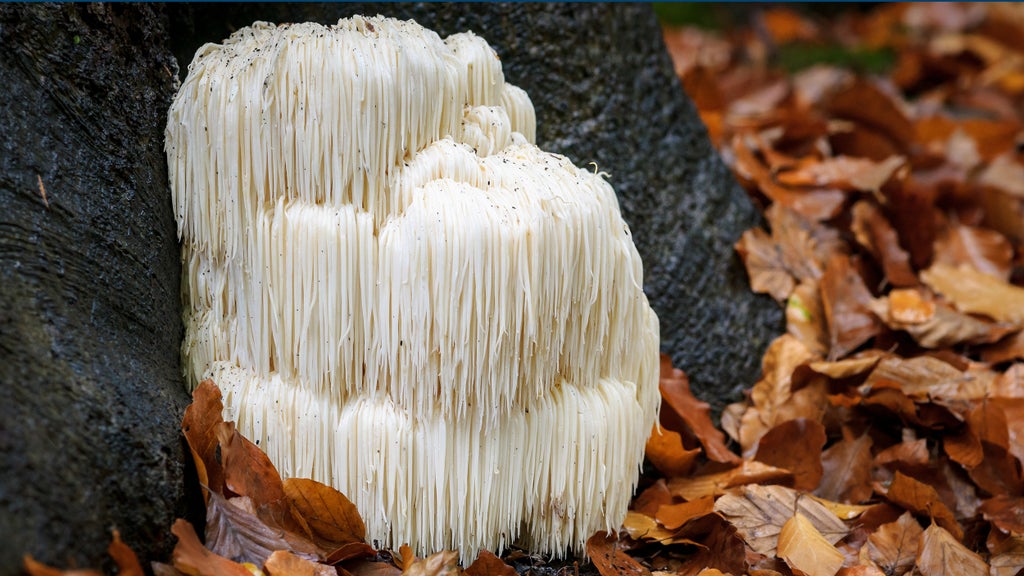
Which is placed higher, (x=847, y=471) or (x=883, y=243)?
(x=883, y=243)

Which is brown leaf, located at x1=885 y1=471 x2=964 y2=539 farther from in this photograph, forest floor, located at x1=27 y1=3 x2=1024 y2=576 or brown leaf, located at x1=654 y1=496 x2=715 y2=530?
brown leaf, located at x1=654 y1=496 x2=715 y2=530

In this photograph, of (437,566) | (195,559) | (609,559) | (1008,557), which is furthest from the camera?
(1008,557)

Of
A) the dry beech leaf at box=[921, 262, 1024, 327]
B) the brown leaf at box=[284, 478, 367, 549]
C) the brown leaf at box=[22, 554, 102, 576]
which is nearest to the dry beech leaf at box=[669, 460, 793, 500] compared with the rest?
the brown leaf at box=[284, 478, 367, 549]

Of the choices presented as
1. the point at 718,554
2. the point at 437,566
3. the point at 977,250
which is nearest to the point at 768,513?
the point at 718,554

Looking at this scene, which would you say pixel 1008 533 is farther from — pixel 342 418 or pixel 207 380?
pixel 207 380

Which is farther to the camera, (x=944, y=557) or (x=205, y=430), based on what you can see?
(x=944, y=557)

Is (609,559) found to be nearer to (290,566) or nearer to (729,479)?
(729,479)

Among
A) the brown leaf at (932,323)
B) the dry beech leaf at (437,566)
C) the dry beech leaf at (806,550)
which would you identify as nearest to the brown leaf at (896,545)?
the dry beech leaf at (806,550)
